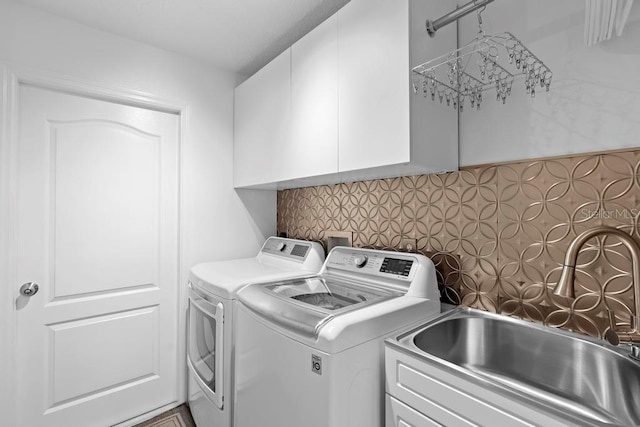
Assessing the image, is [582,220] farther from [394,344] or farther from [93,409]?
[93,409]

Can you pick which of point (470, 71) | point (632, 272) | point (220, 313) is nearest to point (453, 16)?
point (470, 71)

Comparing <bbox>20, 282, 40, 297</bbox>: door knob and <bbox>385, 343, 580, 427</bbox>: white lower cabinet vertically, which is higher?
<bbox>20, 282, 40, 297</bbox>: door knob

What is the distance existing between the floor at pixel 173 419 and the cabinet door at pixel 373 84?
1942 mm

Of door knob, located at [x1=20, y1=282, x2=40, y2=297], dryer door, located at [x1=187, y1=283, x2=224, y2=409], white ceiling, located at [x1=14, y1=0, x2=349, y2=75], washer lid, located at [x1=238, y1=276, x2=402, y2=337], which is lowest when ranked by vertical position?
dryer door, located at [x1=187, y1=283, x2=224, y2=409]

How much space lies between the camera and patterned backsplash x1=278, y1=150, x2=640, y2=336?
1066 mm

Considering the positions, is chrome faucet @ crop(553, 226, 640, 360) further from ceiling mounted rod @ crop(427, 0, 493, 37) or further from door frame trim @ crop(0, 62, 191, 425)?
door frame trim @ crop(0, 62, 191, 425)

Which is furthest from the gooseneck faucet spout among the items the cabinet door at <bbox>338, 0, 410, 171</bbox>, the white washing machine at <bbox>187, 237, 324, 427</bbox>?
the white washing machine at <bbox>187, 237, 324, 427</bbox>

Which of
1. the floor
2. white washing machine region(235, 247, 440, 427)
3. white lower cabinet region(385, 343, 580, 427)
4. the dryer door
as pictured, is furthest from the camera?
the floor

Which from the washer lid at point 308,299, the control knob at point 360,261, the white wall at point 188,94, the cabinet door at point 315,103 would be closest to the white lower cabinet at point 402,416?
the washer lid at point 308,299

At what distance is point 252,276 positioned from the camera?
70.2 inches

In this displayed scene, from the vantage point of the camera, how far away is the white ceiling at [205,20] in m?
1.66

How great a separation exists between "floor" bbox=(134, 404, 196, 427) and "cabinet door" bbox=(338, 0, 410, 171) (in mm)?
1942

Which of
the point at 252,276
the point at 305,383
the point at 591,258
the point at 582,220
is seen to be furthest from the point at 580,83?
the point at 252,276

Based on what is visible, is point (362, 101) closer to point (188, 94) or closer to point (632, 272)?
point (632, 272)
